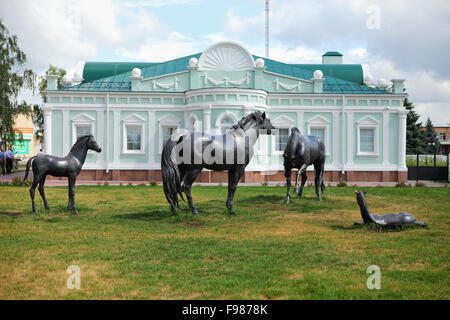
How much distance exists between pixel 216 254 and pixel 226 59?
769 inches

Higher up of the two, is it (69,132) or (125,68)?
(125,68)

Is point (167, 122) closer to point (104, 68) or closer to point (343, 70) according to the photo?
point (104, 68)

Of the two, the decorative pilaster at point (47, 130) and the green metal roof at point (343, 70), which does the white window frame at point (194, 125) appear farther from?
the green metal roof at point (343, 70)

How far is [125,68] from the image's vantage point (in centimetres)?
3200

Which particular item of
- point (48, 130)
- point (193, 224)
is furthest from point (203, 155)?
point (48, 130)

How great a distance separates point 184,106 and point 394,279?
803 inches

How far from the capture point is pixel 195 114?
78.2 ft

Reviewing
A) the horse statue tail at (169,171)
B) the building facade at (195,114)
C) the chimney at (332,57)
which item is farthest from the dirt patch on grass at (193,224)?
the chimney at (332,57)

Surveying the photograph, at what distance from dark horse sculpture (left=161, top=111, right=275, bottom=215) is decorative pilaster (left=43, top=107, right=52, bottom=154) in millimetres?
16545

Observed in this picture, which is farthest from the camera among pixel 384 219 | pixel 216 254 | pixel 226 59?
pixel 226 59

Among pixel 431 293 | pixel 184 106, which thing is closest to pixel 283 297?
pixel 431 293

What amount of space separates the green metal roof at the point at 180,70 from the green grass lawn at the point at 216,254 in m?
15.2

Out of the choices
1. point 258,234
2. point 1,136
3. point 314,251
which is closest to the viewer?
point 314,251

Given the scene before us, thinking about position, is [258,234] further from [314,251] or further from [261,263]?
[261,263]
